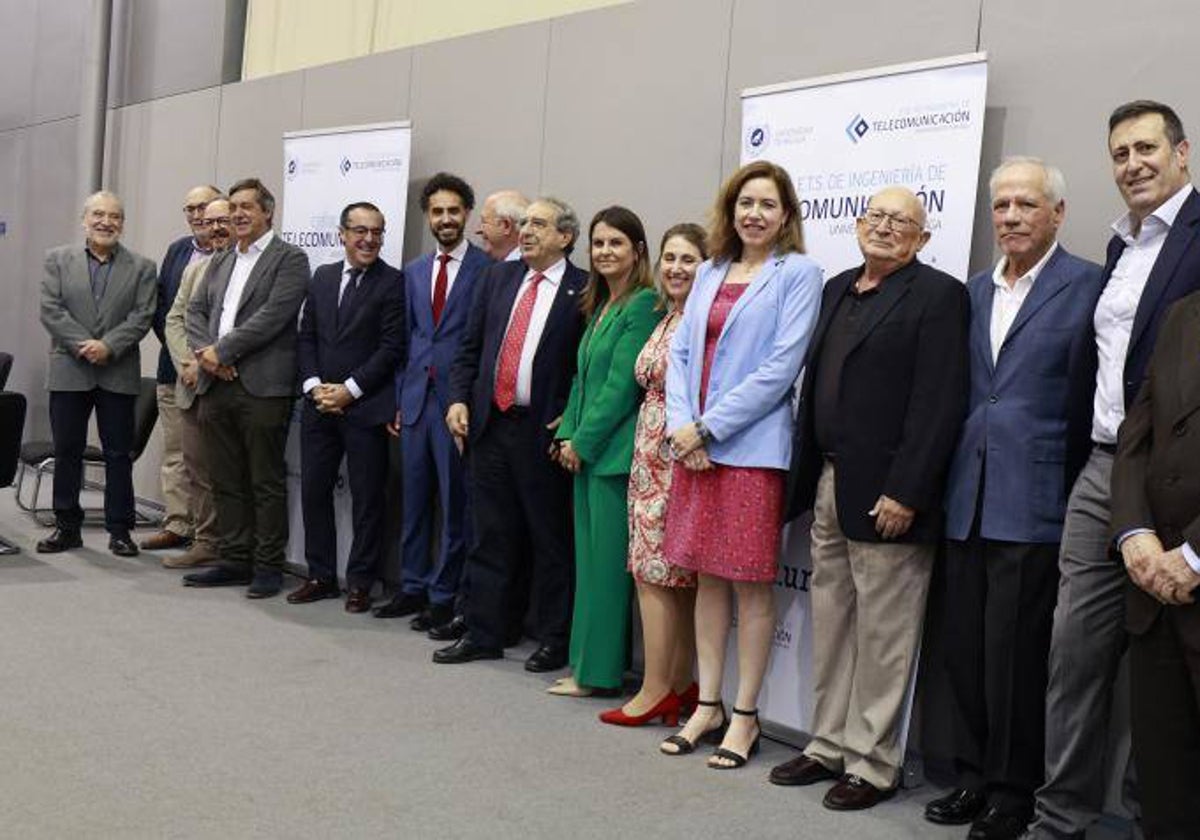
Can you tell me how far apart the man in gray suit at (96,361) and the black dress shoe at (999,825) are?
4355mm

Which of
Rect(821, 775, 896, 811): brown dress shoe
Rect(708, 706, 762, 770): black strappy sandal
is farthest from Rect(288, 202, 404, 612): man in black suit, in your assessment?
Rect(821, 775, 896, 811): brown dress shoe

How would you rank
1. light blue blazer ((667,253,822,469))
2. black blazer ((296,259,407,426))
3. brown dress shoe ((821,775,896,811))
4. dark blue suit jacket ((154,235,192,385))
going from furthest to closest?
dark blue suit jacket ((154,235,192,385)) < black blazer ((296,259,407,426)) < light blue blazer ((667,253,822,469)) < brown dress shoe ((821,775,896,811))

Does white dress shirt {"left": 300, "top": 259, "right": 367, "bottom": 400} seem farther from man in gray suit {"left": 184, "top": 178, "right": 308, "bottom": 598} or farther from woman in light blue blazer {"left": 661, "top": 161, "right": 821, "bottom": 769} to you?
woman in light blue blazer {"left": 661, "top": 161, "right": 821, "bottom": 769}

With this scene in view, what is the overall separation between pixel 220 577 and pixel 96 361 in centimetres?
122

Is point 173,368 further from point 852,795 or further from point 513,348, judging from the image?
point 852,795

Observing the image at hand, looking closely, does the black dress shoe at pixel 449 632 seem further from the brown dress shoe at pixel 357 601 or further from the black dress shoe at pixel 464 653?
the brown dress shoe at pixel 357 601

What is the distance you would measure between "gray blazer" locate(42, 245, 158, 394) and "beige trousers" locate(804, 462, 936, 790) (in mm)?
3843

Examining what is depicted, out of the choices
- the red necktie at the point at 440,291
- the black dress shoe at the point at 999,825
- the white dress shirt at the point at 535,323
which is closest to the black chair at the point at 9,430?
the red necktie at the point at 440,291

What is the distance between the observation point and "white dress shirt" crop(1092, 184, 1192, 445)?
9.05ft

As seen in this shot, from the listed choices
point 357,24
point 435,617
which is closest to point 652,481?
point 435,617

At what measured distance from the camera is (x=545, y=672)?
169 inches

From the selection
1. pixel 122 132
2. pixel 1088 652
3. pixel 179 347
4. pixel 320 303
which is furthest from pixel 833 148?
pixel 122 132

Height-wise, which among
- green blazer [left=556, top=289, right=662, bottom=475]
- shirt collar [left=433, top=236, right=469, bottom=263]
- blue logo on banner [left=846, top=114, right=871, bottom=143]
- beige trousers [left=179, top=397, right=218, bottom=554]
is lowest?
beige trousers [left=179, top=397, right=218, bottom=554]

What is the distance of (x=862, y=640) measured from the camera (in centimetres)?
323
